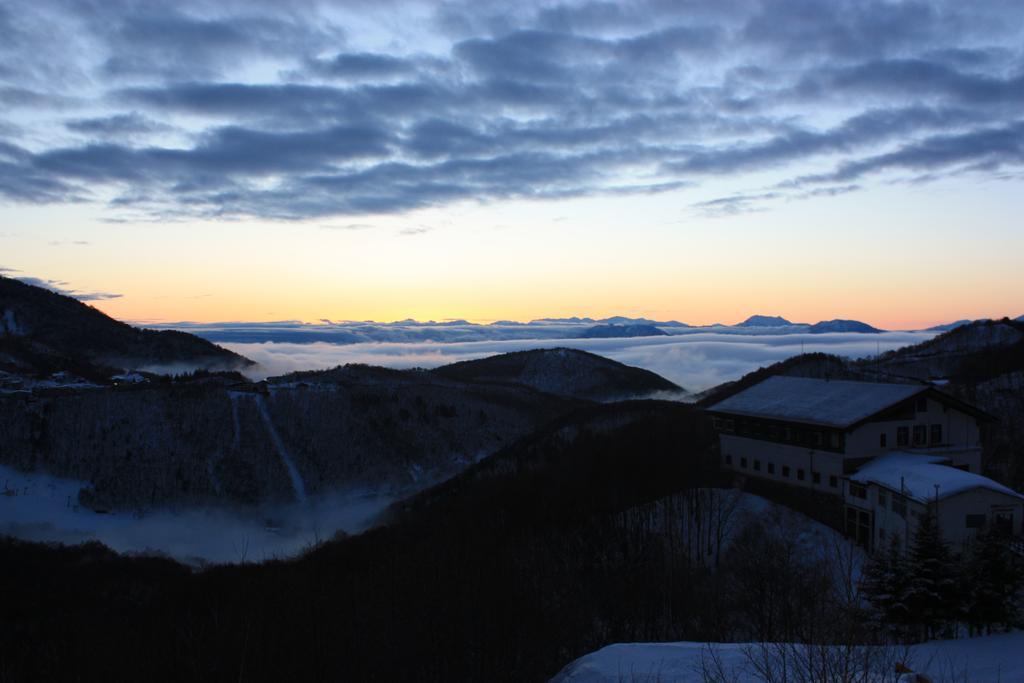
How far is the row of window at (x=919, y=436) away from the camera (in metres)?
42.7

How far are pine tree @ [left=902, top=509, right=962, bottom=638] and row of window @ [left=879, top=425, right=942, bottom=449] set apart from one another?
53.1 feet

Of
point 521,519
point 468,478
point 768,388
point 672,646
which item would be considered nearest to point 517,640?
point 672,646

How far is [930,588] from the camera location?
2703cm

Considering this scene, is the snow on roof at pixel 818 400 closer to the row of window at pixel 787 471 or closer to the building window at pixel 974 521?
the row of window at pixel 787 471

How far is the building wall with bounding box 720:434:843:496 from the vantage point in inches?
1683

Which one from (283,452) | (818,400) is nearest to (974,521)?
(818,400)

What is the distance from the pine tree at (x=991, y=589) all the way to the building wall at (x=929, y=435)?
1495 cm

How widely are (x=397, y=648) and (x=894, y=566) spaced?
1886 cm

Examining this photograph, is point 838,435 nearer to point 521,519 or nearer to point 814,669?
point 521,519

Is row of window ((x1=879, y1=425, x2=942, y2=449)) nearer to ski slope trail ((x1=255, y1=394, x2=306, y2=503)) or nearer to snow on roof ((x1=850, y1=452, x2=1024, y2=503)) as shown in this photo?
snow on roof ((x1=850, y1=452, x2=1024, y2=503))

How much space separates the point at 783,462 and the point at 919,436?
7.86 metres

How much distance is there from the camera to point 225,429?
117m

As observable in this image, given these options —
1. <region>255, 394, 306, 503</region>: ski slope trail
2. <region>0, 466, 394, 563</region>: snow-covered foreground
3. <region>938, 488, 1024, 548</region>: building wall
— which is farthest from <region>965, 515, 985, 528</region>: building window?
<region>255, 394, 306, 503</region>: ski slope trail

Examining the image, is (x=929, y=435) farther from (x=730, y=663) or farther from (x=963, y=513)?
(x=730, y=663)
